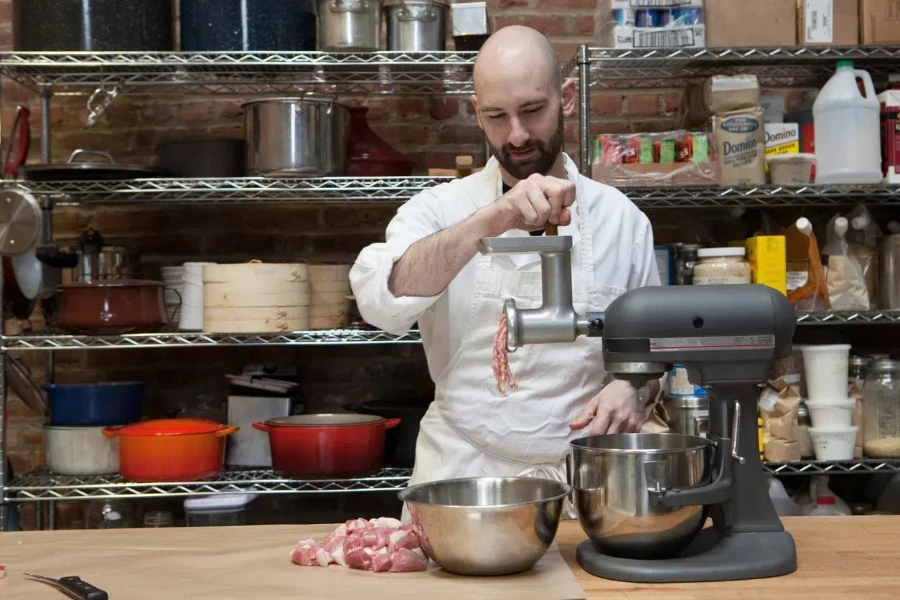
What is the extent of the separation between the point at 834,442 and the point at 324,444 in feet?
4.50

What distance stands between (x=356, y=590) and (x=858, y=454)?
1.99 m

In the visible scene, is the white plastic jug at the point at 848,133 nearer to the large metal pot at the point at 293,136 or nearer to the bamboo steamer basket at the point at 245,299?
the large metal pot at the point at 293,136

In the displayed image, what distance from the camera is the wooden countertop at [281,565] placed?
4.21 feet

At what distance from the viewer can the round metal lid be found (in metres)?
2.78

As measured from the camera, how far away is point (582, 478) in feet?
4.48

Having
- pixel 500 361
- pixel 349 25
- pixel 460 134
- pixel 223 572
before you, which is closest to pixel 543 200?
pixel 500 361

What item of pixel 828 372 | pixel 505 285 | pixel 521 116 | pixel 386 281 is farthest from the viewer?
pixel 828 372

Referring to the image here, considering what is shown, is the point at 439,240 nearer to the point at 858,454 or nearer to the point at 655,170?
the point at 655,170

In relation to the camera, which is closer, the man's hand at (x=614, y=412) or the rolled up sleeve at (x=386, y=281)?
the man's hand at (x=614, y=412)

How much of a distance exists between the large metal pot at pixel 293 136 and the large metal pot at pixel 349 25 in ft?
0.50

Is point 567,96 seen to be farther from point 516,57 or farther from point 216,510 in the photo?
point 216,510

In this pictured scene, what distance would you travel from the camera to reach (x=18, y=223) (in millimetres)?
2791

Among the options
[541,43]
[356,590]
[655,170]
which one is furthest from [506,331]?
[655,170]

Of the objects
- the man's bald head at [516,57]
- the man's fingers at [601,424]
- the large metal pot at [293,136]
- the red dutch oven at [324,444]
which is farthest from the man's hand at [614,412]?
the large metal pot at [293,136]
